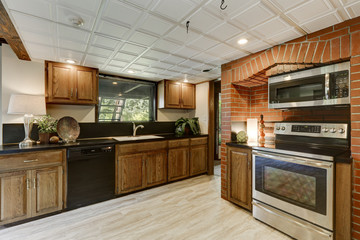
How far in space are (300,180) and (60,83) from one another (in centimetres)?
353

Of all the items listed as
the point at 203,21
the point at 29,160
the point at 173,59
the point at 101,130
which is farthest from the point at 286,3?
the point at 101,130

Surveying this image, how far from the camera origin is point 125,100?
3645 mm

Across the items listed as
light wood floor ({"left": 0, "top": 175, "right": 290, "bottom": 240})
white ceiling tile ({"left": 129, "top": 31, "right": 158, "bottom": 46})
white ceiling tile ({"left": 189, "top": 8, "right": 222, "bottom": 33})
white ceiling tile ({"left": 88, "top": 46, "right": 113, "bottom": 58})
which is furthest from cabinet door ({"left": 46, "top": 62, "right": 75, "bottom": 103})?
white ceiling tile ({"left": 189, "top": 8, "right": 222, "bottom": 33})

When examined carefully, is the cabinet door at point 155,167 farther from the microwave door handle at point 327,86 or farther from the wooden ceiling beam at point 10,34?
the microwave door handle at point 327,86

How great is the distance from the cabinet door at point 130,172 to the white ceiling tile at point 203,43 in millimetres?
2009

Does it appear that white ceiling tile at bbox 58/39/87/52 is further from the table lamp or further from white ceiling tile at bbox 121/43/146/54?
the table lamp

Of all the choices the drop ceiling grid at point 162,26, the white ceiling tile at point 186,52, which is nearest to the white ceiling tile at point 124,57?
the drop ceiling grid at point 162,26

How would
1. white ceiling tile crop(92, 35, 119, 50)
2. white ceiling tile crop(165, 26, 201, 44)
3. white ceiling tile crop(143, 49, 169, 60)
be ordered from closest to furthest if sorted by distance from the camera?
white ceiling tile crop(165, 26, 201, 44) → white ceiling tile crop(92, 35, 119, 50) → white ceiling tile crop(143, 49, 169, 60)

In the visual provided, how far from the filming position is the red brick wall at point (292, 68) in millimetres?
1493

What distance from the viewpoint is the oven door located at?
1518mm

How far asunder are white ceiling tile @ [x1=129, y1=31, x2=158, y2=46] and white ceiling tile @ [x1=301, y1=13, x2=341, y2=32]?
5.24 ft

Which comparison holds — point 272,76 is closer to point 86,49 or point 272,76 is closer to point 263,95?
point 263,95

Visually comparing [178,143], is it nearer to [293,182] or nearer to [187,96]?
[187,96]

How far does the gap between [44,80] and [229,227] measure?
3396mm
